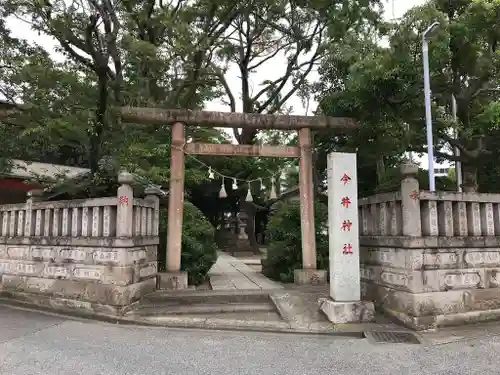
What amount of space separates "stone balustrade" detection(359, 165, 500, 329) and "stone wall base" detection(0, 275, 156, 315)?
4.86m

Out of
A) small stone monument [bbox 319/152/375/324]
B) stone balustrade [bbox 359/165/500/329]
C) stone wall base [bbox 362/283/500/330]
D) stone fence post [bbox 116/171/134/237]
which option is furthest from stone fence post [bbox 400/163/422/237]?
stone fence post [bbox 116/171/134/237]

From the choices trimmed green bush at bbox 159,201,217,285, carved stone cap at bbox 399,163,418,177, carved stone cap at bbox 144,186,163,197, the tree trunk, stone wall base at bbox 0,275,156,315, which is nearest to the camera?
carved stone cap at bbox 399,163,418,177

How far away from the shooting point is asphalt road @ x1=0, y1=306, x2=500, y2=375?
15.9 feet

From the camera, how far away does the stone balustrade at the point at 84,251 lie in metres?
7.50

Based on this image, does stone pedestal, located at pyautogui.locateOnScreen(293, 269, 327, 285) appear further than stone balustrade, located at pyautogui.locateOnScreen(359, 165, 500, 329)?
Yes

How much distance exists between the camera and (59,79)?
32.9ft

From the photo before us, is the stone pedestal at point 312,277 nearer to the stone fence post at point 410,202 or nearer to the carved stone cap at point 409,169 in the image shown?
the stone fence post at point 410,202

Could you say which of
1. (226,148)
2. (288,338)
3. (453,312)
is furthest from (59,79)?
(453,312)

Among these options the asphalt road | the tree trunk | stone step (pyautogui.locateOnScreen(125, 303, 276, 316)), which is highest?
the tree trunk

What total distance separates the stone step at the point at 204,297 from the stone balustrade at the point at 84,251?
13.4 inches

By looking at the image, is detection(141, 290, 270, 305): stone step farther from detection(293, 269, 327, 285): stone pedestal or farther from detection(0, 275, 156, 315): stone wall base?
detection(293, 269, 327, 285): stone pedestal

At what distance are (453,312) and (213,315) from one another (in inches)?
171

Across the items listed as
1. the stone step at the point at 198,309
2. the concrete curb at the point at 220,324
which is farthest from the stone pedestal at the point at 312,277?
the concrete curb at the point at 220,324

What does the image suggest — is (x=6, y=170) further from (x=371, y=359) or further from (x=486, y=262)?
(x=486, y=262)
